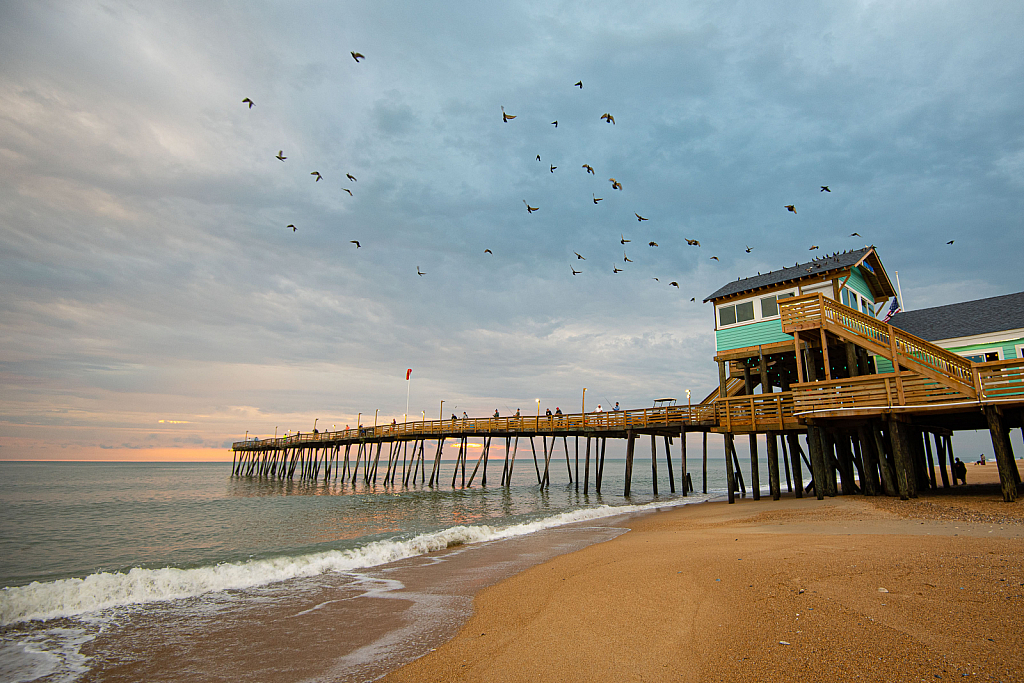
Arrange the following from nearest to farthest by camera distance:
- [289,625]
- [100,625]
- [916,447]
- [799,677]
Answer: [799,677] → [289,625] → [100,625] → [916,447]

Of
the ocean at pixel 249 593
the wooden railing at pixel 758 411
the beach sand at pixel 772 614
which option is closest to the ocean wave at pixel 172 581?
the ocean at pixel 249 593

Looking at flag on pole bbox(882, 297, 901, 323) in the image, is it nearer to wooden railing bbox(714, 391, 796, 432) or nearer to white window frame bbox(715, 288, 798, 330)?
white window frame bbox(715, 288, 798, 330)

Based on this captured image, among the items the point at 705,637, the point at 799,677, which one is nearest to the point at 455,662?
the point at 705,637

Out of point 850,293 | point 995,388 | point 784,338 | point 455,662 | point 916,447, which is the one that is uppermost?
point 850,293

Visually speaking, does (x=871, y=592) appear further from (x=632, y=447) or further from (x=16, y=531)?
(x=16, y=531)

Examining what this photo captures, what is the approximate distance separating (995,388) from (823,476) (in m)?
5.08

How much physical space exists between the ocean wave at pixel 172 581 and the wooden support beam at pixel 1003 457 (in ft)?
42.2

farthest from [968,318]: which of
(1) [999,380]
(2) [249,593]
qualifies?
(2) [249,593]

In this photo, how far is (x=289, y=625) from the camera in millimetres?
7102

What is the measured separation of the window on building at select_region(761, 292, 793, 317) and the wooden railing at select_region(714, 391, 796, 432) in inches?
199

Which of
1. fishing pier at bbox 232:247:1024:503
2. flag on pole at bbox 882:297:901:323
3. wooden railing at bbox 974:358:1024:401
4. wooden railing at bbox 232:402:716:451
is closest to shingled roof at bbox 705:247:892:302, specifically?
fishing pier at bbox 232:247:1024:503

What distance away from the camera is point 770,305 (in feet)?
70.3

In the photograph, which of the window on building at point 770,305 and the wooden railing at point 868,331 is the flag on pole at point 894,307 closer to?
the window on building at point 770,305

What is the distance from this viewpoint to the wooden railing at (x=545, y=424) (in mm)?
24969
